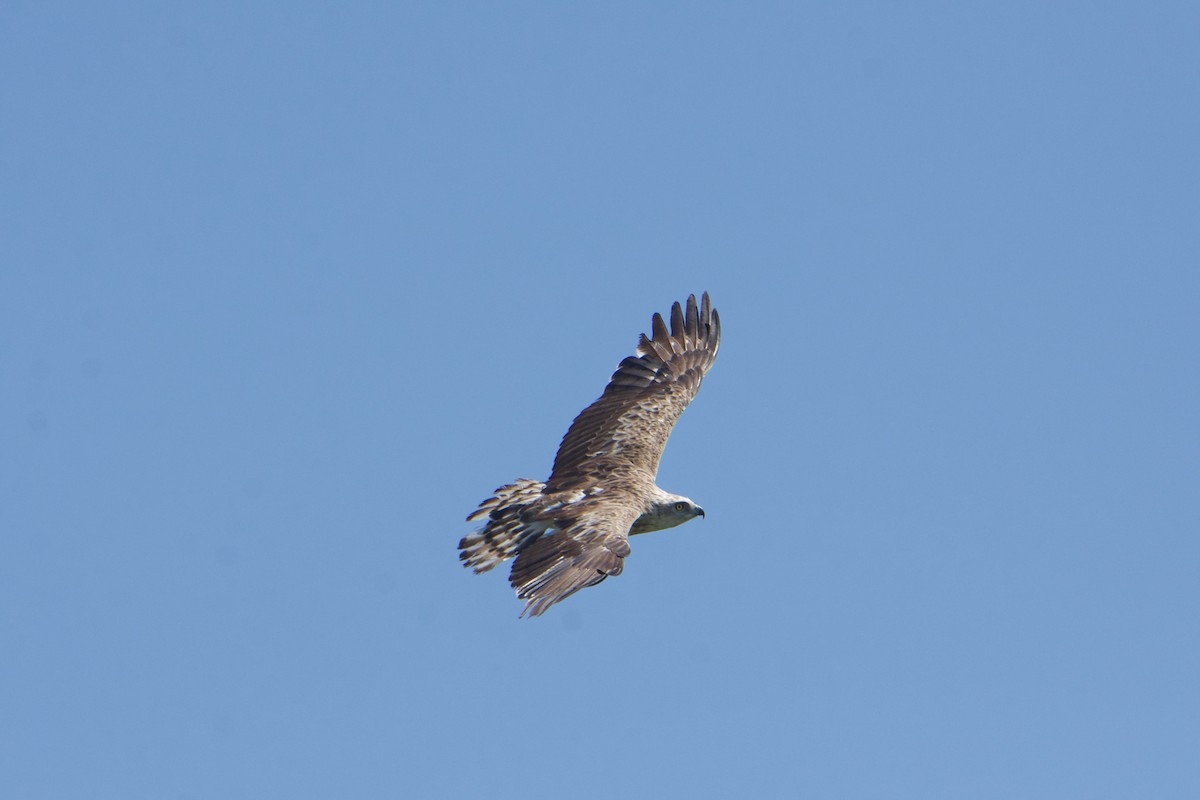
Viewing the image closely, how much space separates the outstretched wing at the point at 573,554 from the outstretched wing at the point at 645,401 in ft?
4.36

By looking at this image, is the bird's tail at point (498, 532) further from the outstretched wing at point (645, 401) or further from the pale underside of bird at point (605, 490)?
the outstretched wing at point (645, 401)

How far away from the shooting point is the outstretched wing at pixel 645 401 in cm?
1867

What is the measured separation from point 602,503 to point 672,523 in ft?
4.09

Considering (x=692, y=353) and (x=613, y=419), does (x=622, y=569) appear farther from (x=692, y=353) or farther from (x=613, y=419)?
(x=692, y=353)

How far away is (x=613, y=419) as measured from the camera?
1936cm

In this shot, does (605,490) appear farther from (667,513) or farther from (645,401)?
(645,401)

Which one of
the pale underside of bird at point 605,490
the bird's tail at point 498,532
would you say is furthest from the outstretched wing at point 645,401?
the bird's tail at point 498,532

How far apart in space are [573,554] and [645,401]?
4.78 m

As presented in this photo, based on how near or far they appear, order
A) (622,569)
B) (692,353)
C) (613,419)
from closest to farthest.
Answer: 1. (622,569)
2. (613,419)
3. (692,353)

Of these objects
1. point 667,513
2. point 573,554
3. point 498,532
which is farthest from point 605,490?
point 573,554

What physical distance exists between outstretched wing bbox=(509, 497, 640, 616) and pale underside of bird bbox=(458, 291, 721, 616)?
12mm

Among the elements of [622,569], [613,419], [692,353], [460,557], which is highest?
[692,353]

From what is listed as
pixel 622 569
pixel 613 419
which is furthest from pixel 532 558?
pixel 613 419

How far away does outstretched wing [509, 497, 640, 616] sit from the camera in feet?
47.8
